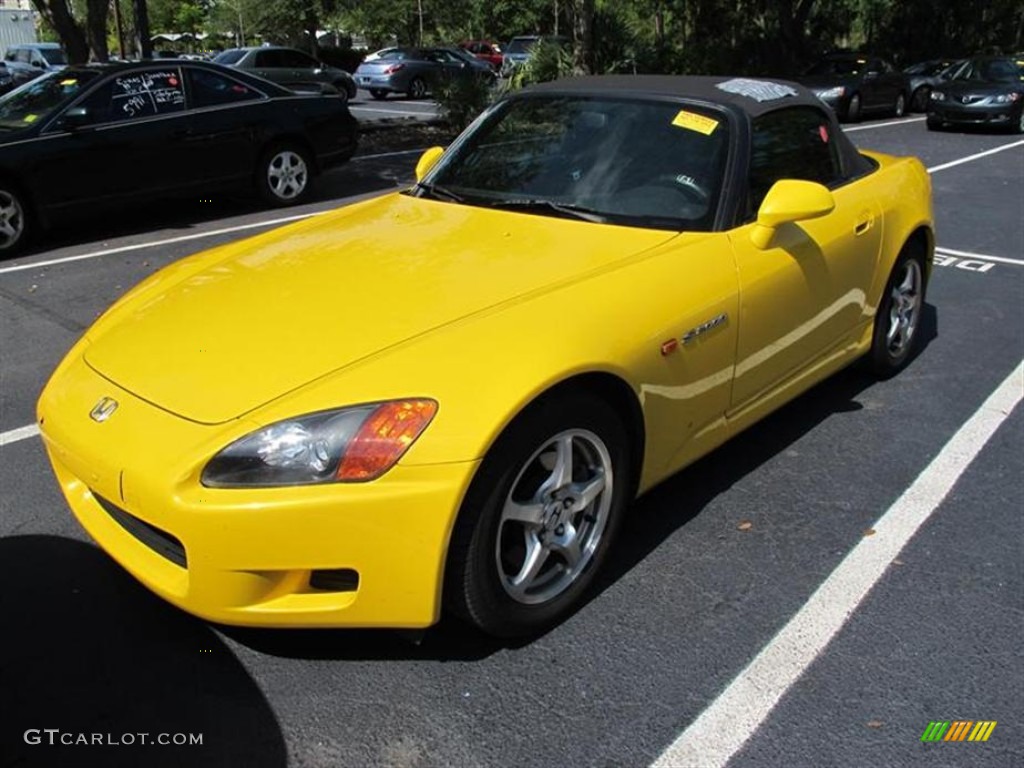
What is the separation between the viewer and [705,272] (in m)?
3.05

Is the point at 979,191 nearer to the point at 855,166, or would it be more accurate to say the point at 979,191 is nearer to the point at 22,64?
the point at 855,166

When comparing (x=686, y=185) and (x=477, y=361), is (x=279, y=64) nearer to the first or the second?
(x=686, y=185)

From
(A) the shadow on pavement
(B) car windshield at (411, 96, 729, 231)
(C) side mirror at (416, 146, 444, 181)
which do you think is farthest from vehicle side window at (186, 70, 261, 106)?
(A) the shadow on pavement

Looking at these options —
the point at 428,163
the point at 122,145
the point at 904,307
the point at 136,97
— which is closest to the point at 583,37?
the point at 136,97

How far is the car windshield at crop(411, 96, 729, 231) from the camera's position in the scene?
10.9 feet

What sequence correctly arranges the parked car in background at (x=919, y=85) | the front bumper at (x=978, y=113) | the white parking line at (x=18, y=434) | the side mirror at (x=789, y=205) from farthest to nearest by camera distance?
the parked car in background at (x=919, y=85), the front bumper at (x=978, y=113), the white parking line at (x=18, y=434), the side mirror at (x=789, y=205)

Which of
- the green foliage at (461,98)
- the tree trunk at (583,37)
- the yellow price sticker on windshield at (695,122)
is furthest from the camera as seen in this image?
the tree trunk at (583,37)

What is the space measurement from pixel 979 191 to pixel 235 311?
10057 millimetres

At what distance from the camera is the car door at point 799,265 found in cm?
326

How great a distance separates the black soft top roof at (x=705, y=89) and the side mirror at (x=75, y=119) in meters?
5.33

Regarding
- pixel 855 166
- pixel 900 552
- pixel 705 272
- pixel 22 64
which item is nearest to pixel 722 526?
pixel 900 552

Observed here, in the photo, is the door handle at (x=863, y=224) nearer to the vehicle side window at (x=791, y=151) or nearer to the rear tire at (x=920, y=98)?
the vehicle side window at (x=791, y=151)

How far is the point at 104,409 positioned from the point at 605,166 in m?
1.98

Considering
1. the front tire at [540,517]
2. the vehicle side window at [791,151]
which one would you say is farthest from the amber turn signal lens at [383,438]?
the vehicle side window at [791,151]
